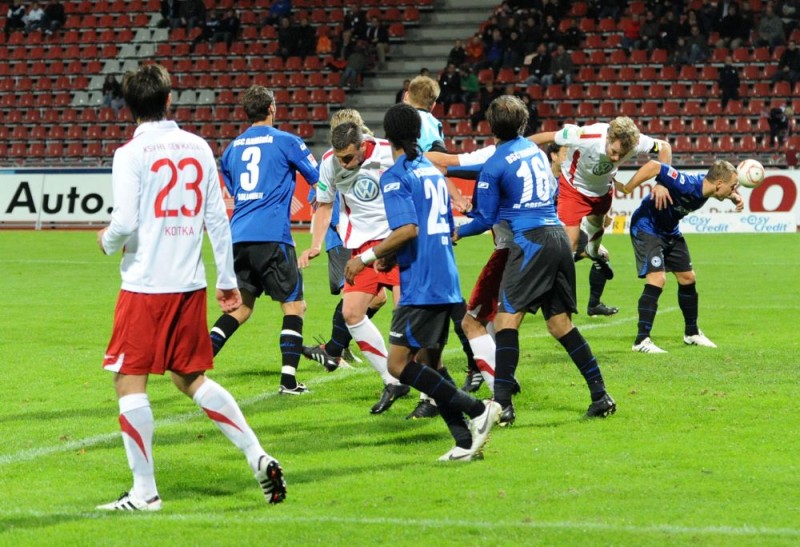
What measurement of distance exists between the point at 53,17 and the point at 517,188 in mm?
34596

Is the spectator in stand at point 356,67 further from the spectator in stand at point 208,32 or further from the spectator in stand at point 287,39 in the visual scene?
the spectator in stand at point 208,32

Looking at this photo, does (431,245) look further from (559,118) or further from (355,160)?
(559,118)

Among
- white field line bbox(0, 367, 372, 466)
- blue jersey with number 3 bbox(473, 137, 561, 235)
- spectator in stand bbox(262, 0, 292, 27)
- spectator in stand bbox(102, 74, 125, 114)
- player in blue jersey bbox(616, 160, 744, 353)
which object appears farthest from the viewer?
spectator in stand bbox(262, 0, 292, 27)

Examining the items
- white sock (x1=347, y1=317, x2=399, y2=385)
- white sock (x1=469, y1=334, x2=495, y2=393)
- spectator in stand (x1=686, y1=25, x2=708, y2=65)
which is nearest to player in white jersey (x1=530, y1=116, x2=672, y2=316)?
white sock (x1=347, y1=317, x2=399, y2=385)

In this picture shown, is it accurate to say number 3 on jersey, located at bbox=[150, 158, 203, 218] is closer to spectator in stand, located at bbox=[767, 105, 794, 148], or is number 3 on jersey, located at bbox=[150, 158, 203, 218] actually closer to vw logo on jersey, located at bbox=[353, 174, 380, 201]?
vw logo on jersey, located at bbox=[353, 174, 380, 201]

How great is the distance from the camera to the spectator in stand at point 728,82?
99.6ft

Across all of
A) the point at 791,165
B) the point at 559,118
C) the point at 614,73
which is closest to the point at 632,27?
the point at 614,73

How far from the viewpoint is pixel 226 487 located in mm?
6293

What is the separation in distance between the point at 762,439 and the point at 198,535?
3539mm

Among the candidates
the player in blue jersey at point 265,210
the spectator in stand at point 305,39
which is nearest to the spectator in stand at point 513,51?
the spectator in stand at point 305,39

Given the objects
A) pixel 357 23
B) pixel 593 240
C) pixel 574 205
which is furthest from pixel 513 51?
pixel 574 205

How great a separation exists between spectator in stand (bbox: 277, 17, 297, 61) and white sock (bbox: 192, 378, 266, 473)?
30937mm

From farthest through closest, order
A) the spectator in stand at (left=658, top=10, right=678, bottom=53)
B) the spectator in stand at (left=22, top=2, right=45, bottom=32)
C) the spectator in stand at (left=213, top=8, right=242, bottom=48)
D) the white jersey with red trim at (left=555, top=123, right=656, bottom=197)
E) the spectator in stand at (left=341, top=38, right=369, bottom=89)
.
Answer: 1. the spectator in stand at (left=22, top=2, right=45, bottom=32)
2. the spectator in stand at (left=213, top=8, right=242, bottom=48)
3. the spectator in stand at (left=341, top=38, right=369, bottom=89)
4. the spectator in stand at (left=658, top=10, right=678, bottom=53)
5. the white jersey with red trim at (left=555, top=123, right=656, bottom=197)

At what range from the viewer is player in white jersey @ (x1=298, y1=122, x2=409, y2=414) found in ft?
28.4
